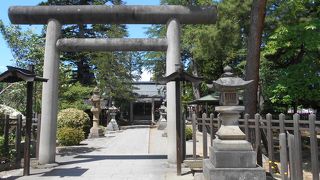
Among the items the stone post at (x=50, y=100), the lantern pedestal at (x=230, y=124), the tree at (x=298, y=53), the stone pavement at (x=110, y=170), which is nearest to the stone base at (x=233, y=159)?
the lantern pedestal at (x=230, y=124)

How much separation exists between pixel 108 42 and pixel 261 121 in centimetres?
576

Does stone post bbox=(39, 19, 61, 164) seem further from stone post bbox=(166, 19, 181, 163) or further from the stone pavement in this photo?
stone post bbox=(166, 19, 181, 163)

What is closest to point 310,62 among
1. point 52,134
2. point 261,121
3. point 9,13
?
point 261,121

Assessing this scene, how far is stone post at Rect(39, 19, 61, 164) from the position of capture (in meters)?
11.8

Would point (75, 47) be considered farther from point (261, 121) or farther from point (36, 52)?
point (36, 52)

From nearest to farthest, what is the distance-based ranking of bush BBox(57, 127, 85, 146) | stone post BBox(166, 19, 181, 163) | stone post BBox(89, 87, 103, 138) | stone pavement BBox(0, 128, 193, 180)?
stone pavement BBox(0, 128, 193, 180) → stone post BBox(166, 19, 181, 163) → bush BBox(57, 127, 85, 146) → stone post BBox(89, 87, 103, 138)

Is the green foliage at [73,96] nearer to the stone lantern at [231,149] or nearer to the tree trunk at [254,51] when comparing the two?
the tree trunk at [254,51]

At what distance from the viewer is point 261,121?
9953 mm

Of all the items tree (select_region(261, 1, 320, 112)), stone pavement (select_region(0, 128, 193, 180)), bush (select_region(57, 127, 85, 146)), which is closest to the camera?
stone pavement (select_region(0, 128, 193, 180))

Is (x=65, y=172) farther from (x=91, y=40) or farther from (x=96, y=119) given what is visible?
(x=96, y=119)

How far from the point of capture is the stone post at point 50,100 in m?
11.8

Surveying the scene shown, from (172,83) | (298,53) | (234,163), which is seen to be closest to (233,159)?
(234,163)

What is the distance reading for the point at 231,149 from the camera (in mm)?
8117

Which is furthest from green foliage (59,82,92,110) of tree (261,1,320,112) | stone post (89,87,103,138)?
tree (261,1,320,112)
